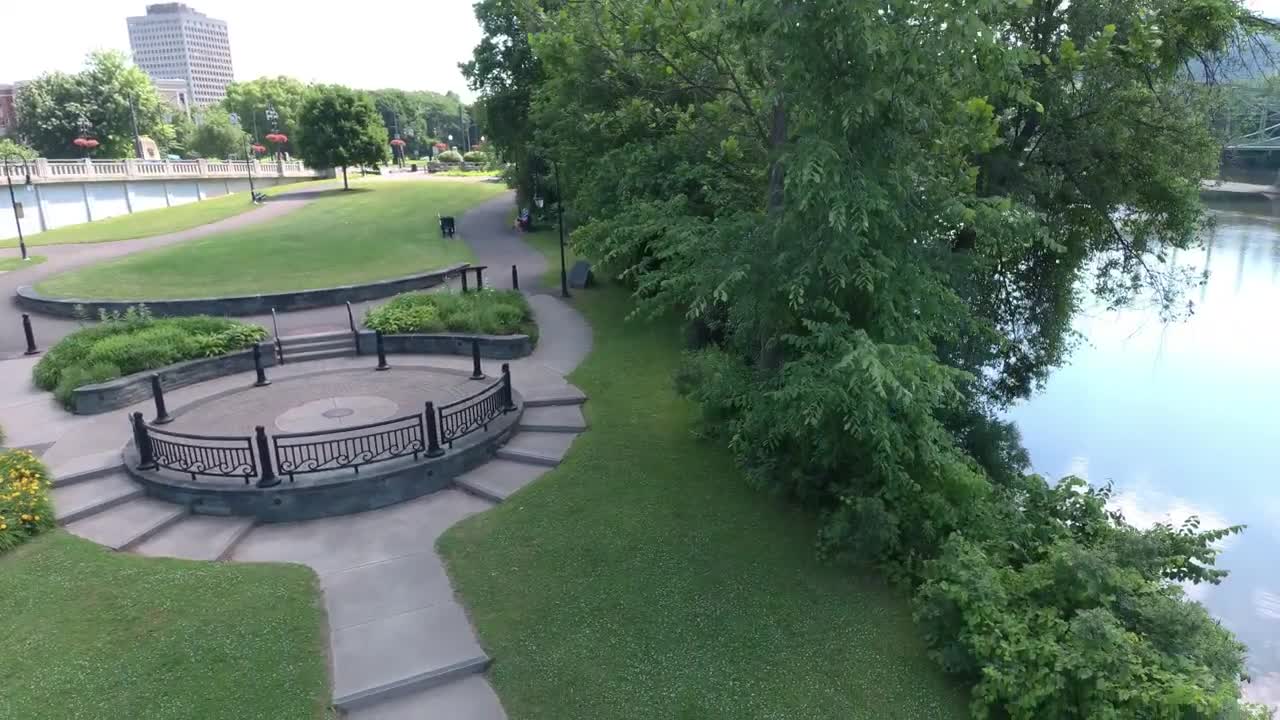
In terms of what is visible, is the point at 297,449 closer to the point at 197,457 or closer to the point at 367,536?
the point at 197,457

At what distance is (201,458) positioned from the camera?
10797 mm

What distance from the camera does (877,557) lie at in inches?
347

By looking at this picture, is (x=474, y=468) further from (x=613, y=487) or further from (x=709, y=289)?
(x=709, y=289)

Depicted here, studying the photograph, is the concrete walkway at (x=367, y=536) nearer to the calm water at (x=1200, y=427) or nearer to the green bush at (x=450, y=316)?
the green bush at (x=450, y=316)

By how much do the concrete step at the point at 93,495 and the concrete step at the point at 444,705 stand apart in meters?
6.10

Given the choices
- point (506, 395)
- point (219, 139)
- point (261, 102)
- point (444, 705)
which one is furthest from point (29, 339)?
point (261, 102)

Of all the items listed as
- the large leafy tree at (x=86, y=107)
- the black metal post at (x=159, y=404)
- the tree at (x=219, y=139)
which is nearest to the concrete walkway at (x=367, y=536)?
the black metal post at (x=159, y=404)

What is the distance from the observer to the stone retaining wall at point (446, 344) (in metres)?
17.5

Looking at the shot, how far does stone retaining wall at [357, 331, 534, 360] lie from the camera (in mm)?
17500

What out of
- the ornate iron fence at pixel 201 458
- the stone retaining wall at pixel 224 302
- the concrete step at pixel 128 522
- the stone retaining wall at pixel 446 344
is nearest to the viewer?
the concrete step at pixel 128 522

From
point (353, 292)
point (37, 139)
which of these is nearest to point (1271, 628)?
point (353, 292)

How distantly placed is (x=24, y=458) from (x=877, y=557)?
12.2 m

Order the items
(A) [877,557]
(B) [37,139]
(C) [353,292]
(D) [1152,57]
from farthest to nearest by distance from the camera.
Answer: (B) [37,139]
(C) [353,292]
(D) [1152,57]
(A) [877,557]

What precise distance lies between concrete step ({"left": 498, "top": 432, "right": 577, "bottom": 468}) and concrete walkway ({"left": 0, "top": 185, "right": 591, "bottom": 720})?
0.06 feet
